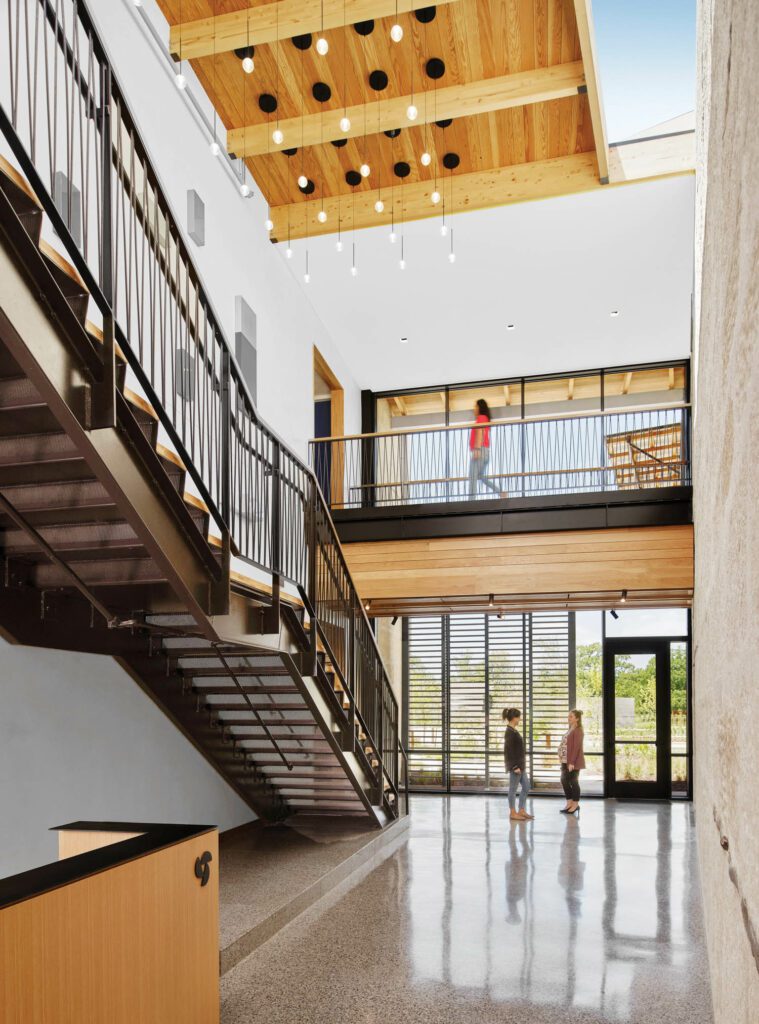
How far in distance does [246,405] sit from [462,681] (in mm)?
9462

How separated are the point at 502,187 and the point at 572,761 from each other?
7672mm

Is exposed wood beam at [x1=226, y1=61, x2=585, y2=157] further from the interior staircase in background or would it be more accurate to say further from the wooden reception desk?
the wooden reception desk

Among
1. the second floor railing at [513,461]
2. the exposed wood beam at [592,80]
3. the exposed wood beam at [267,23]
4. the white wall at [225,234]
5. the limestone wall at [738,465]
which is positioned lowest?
the limestone wall at [738,465]

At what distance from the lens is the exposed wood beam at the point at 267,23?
718 centimetres

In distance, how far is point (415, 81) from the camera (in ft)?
27.5

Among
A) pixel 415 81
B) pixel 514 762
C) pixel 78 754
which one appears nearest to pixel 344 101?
pixel 415 81

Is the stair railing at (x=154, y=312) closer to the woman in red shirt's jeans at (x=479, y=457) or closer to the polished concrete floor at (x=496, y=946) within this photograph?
the polished concrete floor at (x=496, y=946)

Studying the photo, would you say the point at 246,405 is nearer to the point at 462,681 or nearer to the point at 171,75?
the point at 171,75

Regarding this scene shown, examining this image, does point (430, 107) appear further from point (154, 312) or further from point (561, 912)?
point (561, 912)

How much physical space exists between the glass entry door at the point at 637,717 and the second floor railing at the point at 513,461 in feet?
9.68

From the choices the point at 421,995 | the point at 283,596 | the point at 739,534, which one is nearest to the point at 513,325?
the point at 283,596

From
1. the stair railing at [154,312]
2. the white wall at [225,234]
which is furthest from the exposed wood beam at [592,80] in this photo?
the stair railing at [154,312]

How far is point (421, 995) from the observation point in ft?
15.1

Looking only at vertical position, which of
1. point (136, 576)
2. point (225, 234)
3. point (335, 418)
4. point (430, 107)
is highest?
point (430, 107)
